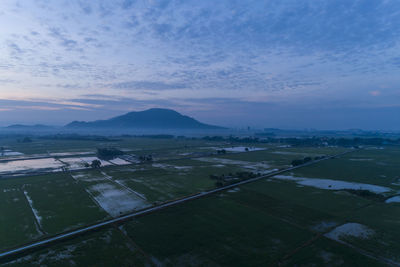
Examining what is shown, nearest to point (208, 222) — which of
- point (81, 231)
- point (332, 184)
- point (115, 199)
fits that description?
point (81, 231)

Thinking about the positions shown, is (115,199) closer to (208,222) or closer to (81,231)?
(81,231)

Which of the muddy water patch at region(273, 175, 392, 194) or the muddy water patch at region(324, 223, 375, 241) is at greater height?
the muddy water patch at region(273, 175, 392, 194)

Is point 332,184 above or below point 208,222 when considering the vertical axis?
above

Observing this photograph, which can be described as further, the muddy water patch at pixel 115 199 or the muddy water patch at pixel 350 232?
the muddy water patch at pixel 115 199

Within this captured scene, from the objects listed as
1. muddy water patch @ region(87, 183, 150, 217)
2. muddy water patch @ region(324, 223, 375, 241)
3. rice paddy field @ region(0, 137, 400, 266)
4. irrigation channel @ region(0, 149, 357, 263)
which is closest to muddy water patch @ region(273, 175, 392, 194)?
rice paddy field @ region(0, 137, 400, 266)

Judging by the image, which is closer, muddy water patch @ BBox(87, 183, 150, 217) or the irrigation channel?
the irrigation channel

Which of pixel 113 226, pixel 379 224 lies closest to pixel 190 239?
pixel 113 226

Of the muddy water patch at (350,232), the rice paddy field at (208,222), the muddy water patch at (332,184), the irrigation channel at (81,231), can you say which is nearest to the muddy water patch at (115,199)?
the rice paddy field at (208,222)

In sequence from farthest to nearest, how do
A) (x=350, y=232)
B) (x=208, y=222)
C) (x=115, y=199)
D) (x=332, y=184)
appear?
(x=332, y=184) → (x=115, y=199) → (x=208, y=222) → (x=350, y=232)

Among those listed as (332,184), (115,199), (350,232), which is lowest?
(115,199)

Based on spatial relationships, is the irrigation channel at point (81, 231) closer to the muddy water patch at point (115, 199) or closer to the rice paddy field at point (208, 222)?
the rice paddy field at point (208, 222)

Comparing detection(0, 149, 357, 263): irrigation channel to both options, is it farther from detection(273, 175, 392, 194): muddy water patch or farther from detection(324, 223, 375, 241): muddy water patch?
detection(273, 175, 392, 194): muddy water patch

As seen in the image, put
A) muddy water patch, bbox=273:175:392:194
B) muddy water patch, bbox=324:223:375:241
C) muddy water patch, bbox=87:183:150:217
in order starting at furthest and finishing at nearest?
muddy water patch, bbox=273:175:392:194 → muddy water patch, bbox=87:183:150:217 → muddy water patch, bbox=324:223:375:241

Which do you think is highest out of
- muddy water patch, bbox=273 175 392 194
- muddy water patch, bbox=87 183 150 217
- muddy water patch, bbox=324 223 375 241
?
muddy water patch, bbox=273 175 392 194
